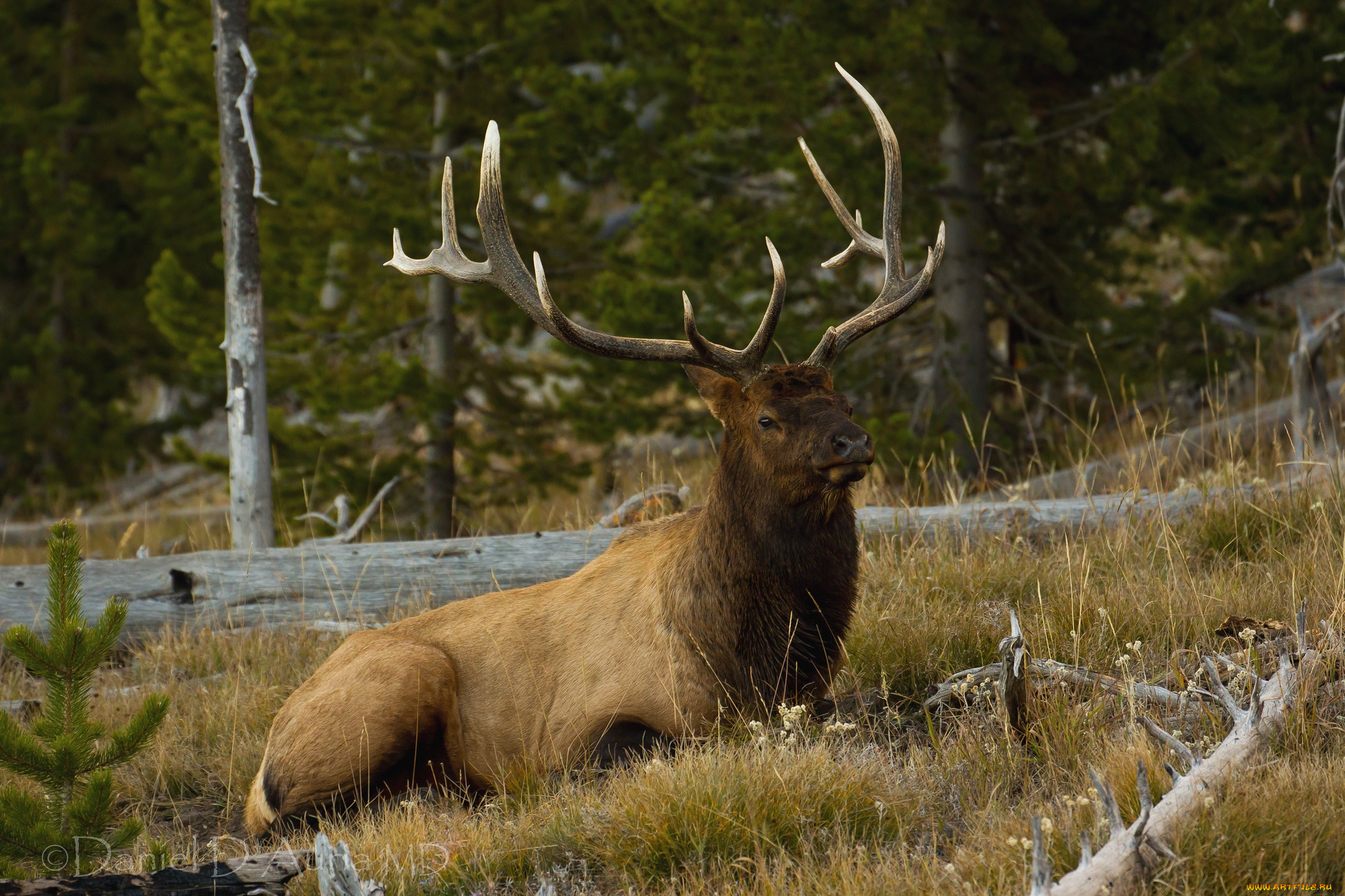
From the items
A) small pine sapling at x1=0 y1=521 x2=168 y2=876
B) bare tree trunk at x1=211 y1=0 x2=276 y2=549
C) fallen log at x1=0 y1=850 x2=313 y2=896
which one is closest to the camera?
fallen log at x1=0 y1=850 x2=313 y2=896

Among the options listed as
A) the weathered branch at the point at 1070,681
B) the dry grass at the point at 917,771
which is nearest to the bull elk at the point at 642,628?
the dry grass at the point at 917,771

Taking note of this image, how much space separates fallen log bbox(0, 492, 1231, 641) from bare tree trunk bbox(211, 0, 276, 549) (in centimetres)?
149

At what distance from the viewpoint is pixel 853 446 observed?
418 centimetres

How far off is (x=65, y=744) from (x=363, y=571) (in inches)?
126

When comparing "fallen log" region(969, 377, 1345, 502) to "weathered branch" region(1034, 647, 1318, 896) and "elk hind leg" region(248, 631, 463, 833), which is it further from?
"elk hind leg" region(248, 631, 463, 833)

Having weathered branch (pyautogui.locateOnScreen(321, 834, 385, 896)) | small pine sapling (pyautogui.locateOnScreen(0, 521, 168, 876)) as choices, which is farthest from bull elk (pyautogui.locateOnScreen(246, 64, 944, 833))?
weathered branch (pyautogui.locateOnScreen(321, 834, 385, 896))

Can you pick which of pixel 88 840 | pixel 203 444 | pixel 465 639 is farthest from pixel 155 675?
pixel 203 444

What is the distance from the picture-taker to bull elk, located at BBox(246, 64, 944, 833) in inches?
179

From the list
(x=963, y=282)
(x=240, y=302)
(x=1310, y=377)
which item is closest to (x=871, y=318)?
(x=1310, y=377)

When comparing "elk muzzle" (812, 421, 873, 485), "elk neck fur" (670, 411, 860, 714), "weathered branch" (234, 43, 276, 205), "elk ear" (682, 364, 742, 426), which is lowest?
"elk neck fur" (670, 411, 860, 714)

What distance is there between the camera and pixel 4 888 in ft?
9.78

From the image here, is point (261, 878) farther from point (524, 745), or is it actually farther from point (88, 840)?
point (524, 745)

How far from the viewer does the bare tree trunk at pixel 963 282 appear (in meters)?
10.4

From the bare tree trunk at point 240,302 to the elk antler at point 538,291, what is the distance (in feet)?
11.9
